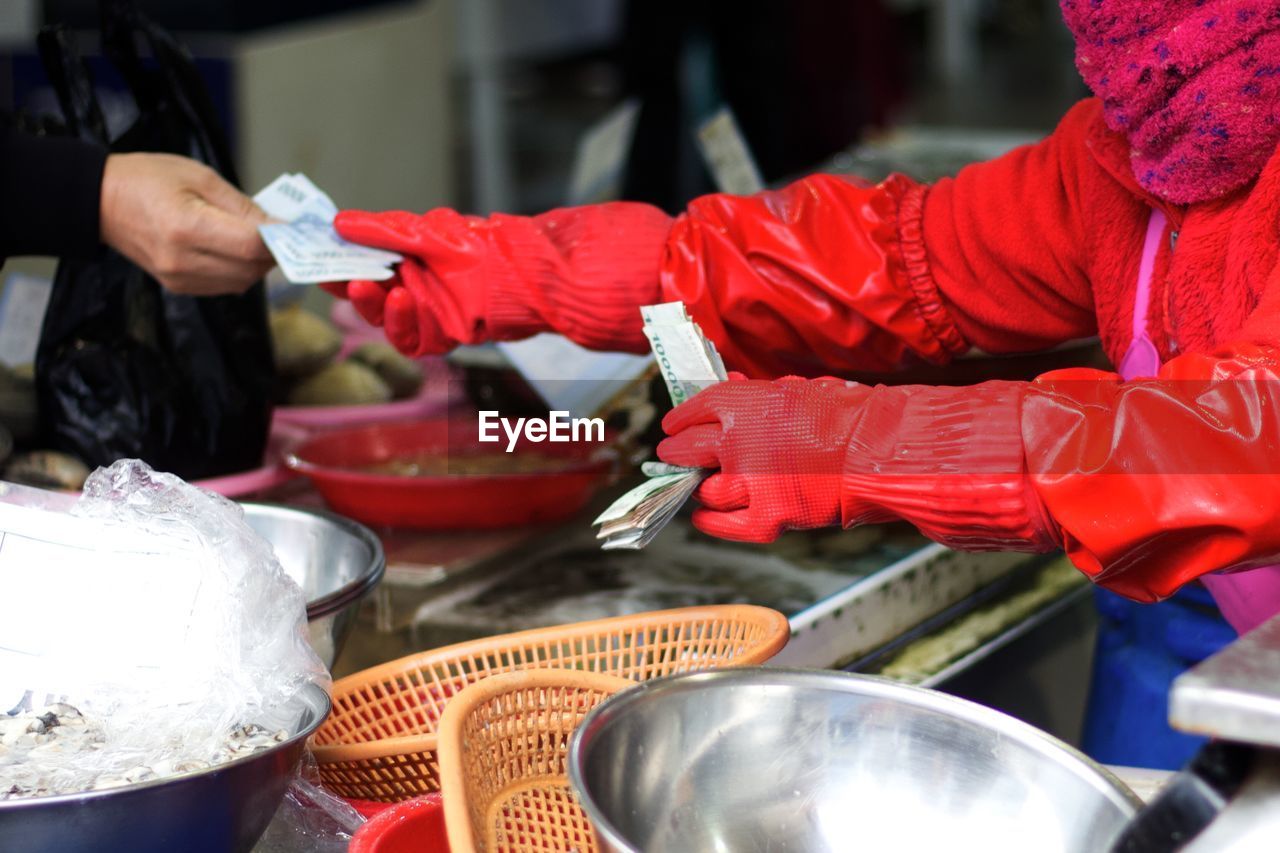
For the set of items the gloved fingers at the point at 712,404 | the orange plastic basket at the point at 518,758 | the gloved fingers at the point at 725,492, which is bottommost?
the orange plastic basket at the point at 518,758

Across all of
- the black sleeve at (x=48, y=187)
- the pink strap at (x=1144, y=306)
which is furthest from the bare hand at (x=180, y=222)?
the pink strap at (x=1144, y=306)

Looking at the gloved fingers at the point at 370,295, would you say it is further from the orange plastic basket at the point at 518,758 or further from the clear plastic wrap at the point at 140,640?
the orange plastic basket at the point at 518,758

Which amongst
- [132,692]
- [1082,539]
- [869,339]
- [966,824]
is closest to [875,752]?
[966,824]

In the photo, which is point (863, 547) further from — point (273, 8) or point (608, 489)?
point (273, 8)

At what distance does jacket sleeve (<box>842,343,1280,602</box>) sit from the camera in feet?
2.94

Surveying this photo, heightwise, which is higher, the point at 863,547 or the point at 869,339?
the point at 869,339

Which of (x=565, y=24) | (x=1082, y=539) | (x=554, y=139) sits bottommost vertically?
(x=554, y=139)

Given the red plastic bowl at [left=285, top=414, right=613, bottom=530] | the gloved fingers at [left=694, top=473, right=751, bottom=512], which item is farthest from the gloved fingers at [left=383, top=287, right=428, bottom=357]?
the gloved fingers at [left=694, top=473, right=751, bottom=512]

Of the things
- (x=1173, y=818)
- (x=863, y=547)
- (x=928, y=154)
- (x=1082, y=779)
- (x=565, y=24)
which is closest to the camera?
(x=1173, y=818)

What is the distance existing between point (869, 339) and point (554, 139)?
4.56 m

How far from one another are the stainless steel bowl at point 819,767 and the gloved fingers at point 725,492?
0.17 metres

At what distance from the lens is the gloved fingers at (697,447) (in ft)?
3.33

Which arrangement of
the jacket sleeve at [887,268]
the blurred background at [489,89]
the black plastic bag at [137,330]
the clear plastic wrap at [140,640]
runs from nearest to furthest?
the clear plastic wrap at [140,640], the jacket sleeve at [887,268], the black plastic bag at [137,330], the blurred background at [489,89]

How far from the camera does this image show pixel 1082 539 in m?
0.92
